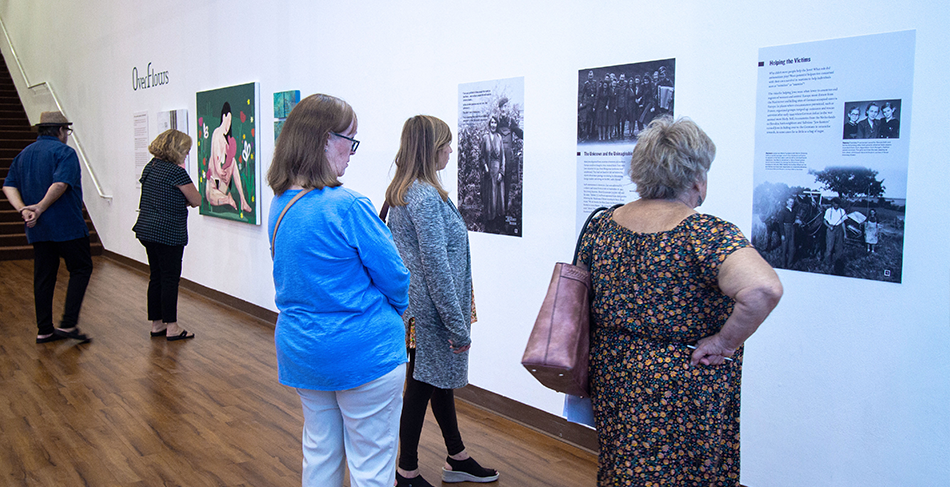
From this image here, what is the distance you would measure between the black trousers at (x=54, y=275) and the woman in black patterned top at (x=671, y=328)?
5096 mm

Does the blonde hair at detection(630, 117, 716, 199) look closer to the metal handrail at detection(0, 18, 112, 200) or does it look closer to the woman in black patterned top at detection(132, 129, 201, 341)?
the woman in black patterned top at detection(132, 129, 201, 341)

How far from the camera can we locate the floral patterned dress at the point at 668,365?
5.99ft

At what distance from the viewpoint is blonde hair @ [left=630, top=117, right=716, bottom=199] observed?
1874 mm

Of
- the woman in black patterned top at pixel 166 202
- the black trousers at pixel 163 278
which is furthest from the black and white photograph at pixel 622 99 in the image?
the black trousers at pixel 163 278

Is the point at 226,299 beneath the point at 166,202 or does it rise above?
beneath

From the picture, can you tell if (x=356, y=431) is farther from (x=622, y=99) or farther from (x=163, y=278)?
(x=163, y=278)

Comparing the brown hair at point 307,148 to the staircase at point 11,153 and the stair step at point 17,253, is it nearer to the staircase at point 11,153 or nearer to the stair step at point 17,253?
the stair step at point 17,253

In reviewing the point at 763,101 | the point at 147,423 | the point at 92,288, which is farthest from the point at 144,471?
the point at 92,288

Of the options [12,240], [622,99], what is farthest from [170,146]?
[12,240]

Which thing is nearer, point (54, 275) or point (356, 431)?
point (356, 431)

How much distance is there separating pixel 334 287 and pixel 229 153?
577 cm

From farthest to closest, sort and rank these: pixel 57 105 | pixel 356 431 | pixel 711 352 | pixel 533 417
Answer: pixel 57 105 → pixel 533 417 → pixel 356 431 → pixel 711 352

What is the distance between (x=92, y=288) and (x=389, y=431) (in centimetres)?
740

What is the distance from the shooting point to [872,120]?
2.53 meters
